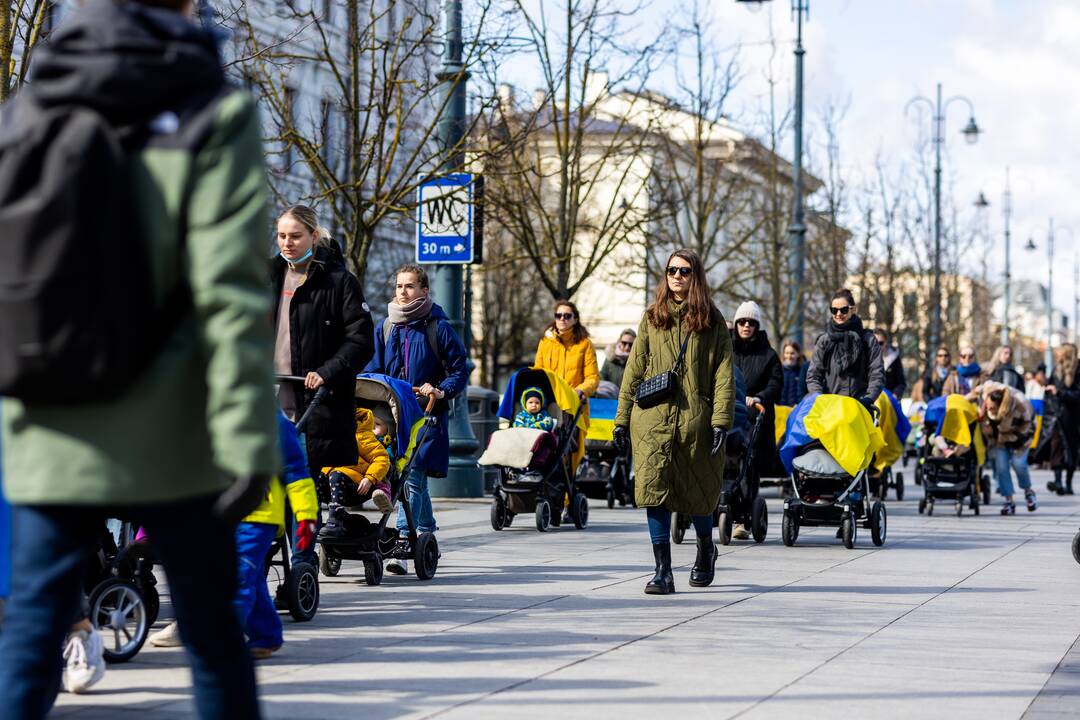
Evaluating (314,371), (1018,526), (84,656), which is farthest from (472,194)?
(84,656)

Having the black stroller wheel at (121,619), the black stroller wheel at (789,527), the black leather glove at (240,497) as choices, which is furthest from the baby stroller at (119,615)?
the black stroller wheel at (789,527)

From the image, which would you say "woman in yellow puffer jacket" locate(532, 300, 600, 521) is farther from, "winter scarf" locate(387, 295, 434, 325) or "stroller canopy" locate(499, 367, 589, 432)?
"winter scarf" locate(387, 295, 434, 325)

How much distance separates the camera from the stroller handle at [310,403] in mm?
8508

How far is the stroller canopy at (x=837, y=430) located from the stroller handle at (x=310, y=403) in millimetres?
5931

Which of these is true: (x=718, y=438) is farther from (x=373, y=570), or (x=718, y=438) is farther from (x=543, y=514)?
(x=543, y=514)

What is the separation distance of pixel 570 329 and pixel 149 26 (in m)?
12.0

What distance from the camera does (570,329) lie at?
15648 mm

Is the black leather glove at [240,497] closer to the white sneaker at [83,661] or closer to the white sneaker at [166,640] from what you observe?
the white sneaker at [83,661]

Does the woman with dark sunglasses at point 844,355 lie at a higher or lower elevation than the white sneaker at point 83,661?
higher

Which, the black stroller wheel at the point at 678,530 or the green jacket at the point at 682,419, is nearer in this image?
the green jacket at the point at 682,419

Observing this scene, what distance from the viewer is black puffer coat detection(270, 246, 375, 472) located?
8.80 m

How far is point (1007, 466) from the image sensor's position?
1930 centimetres

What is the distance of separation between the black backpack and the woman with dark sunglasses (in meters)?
11.5

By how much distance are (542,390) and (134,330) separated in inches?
457
